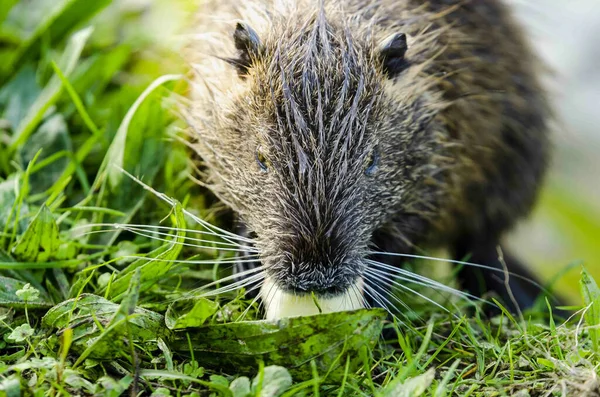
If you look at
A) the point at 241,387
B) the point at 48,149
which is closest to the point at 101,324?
the point at 241,387

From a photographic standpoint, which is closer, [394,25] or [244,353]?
[244,353]

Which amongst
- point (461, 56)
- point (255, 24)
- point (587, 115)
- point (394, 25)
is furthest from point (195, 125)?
point (587, 115)

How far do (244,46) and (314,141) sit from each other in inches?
21.8

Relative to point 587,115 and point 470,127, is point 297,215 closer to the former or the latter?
point 470,127

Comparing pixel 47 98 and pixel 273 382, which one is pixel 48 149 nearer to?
pixel 47 98

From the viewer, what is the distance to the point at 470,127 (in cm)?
363

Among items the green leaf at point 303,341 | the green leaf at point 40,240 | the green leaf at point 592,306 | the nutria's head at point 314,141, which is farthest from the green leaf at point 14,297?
the green leaf at point 592,306

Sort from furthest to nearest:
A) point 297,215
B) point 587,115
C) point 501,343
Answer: point 587,115, point 501,343, point 297,215

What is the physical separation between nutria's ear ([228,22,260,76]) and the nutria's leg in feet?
6.53

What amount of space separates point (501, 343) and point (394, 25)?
1402 millimetres

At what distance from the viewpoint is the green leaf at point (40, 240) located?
268cm

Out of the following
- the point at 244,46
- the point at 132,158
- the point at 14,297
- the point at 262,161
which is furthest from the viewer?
the point at 132,158

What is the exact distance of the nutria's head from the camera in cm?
247

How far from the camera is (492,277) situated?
4324 millimetres
